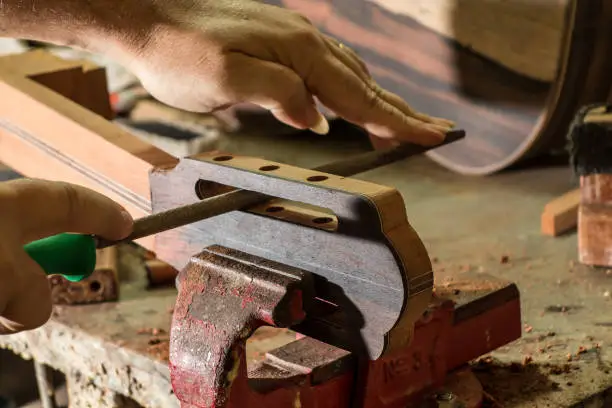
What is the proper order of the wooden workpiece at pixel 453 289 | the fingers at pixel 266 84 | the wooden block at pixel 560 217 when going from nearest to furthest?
1. the fingers at pixel 266 84
2. the wooden workpiece at pixel 453 289
3. the wooden block at pixel 560 217

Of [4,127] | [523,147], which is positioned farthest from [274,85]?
[523,147]

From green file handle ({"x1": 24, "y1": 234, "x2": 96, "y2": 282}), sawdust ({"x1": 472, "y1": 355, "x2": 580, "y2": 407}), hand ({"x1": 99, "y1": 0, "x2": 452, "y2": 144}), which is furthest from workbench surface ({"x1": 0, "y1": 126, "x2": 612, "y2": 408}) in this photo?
green file handle ({"x1": 24, "y1": 234, "x2": 96, "y2": 282})

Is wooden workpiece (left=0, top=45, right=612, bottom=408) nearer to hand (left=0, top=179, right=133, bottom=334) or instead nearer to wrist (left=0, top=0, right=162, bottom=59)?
wrist (left=0, top=0, right=162, bottom=59)

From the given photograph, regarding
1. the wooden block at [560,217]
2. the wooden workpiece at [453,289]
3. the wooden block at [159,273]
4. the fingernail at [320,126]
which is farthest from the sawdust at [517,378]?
the wooden block at [159,273]

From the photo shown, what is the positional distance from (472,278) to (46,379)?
0.88 metres

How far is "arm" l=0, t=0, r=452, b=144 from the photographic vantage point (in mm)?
1242

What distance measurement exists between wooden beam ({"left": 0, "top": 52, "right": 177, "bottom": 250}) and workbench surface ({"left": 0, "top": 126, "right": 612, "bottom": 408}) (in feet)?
0.83

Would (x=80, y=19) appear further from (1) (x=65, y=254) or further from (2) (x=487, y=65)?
(2) (x=487, y=65)

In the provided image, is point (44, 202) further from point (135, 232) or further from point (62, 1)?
point (62, 1)

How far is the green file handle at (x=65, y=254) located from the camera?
3.15 feet

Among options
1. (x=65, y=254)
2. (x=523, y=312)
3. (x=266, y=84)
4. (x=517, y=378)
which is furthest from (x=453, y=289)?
(x=65, y=254)

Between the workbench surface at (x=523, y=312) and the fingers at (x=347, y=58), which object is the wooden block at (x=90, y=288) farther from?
the fingers at (x=347, y=58)

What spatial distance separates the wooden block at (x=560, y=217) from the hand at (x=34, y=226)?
1.09 metres

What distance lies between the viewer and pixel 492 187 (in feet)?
7.06
